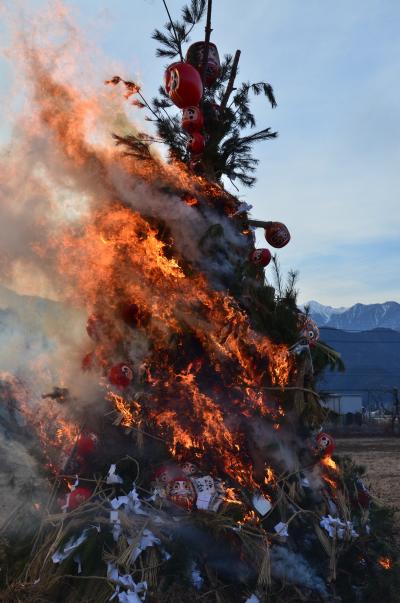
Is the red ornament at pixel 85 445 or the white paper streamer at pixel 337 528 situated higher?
the red ornament at pixel 85 445

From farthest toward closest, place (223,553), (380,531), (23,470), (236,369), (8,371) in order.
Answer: (8,371) → (23,470) → (380,531) → (236,369) → (223,553)

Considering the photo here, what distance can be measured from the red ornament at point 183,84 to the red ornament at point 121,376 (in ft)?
12.0

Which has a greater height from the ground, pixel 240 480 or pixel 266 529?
pixel 240 480

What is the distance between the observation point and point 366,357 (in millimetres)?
122625

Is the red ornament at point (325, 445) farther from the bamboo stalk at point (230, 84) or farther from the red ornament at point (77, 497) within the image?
the bamboo stalk at point (230, 84)

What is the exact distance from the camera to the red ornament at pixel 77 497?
586 cm

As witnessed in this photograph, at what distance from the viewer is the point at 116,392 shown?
22.1 feet

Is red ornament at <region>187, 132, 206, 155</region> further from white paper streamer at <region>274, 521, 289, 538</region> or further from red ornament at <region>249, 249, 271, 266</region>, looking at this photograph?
white paper streamer at <region>274, 521, 289, 538</region>

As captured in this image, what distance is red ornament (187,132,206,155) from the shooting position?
7000 millimetres

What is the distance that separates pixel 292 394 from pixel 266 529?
5.64 feet

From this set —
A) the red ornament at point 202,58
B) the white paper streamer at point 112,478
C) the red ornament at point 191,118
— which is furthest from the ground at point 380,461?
the red ornament at point 202,58

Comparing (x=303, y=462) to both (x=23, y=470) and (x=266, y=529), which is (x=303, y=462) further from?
(x=23, y=470)

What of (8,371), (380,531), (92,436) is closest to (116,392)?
(92,436)

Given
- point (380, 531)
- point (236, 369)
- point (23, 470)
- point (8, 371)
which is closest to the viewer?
point (236, 369)
